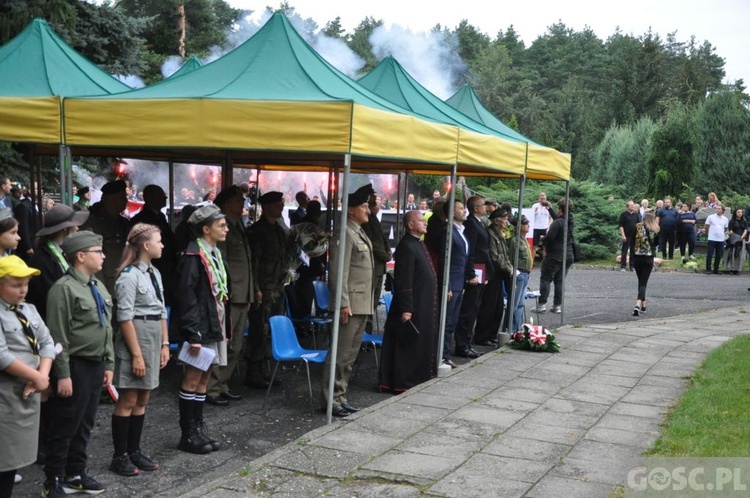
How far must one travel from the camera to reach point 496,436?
6.79m

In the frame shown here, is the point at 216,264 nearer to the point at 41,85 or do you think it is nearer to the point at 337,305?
the point at 337,305

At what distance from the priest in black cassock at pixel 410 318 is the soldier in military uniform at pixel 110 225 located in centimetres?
279

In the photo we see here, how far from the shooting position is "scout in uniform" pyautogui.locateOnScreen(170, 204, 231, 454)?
6227mm

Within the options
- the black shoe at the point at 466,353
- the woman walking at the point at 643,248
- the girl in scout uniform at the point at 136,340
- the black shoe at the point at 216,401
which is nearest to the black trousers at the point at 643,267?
the woman walking at the point at 643,248

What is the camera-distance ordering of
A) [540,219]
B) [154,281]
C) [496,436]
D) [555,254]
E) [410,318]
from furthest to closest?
1. [540,219]
2. [555,254]
3. [410,318]
4. [496,436]
5. [154,281]

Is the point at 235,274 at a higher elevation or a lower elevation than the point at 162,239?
lower

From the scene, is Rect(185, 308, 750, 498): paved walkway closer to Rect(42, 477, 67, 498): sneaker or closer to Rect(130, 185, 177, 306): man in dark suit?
Rect(42, 477, 67, 498): sneaker

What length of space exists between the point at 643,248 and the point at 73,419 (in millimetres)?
11558

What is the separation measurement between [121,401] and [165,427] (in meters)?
1.44

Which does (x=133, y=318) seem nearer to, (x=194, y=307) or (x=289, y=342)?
(x=194, y=307)

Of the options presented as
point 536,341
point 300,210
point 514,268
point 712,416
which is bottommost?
point 712,416

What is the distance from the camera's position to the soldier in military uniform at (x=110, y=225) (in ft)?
27.5

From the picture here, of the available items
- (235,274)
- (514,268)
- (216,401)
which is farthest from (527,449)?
(514,268)

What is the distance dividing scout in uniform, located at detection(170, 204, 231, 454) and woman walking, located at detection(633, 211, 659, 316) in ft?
31.5
